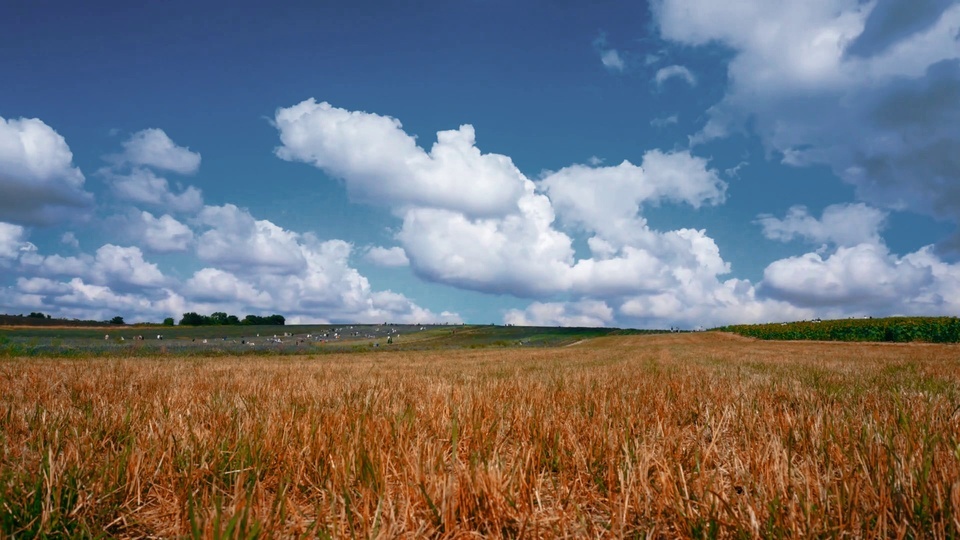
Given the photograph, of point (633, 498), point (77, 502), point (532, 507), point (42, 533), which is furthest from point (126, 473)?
point (633, 498)

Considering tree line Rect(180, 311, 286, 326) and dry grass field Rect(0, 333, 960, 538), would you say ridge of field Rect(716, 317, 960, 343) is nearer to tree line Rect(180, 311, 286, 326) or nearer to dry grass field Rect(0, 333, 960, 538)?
dry grass field Rect(0, 333, 960, 538)

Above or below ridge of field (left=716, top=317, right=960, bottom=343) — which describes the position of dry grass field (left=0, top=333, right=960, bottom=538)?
below

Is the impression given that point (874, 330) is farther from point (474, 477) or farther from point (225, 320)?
point (225, 320)

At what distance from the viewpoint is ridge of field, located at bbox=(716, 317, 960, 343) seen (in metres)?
55.2

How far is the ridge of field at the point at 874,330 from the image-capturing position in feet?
181

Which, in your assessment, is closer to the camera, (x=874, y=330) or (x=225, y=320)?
(x=874, y=330)

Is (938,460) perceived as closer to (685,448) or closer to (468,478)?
(685,448)

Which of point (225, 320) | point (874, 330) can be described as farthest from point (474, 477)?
point (225, 320)

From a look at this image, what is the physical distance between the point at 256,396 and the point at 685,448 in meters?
4.62

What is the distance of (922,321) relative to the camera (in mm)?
58188

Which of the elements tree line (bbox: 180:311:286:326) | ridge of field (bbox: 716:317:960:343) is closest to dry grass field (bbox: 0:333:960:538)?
ridge of field (bbox: 716:317:960:343)

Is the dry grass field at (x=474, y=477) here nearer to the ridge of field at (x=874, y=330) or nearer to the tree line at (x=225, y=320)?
the ridge of field at (x=874, y=330)

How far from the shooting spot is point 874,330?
62.2 metres

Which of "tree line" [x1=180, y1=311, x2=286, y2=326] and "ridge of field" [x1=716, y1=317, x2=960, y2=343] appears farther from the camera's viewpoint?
"tree line" [x1=180, y1=311, x2=286, y2=326]
